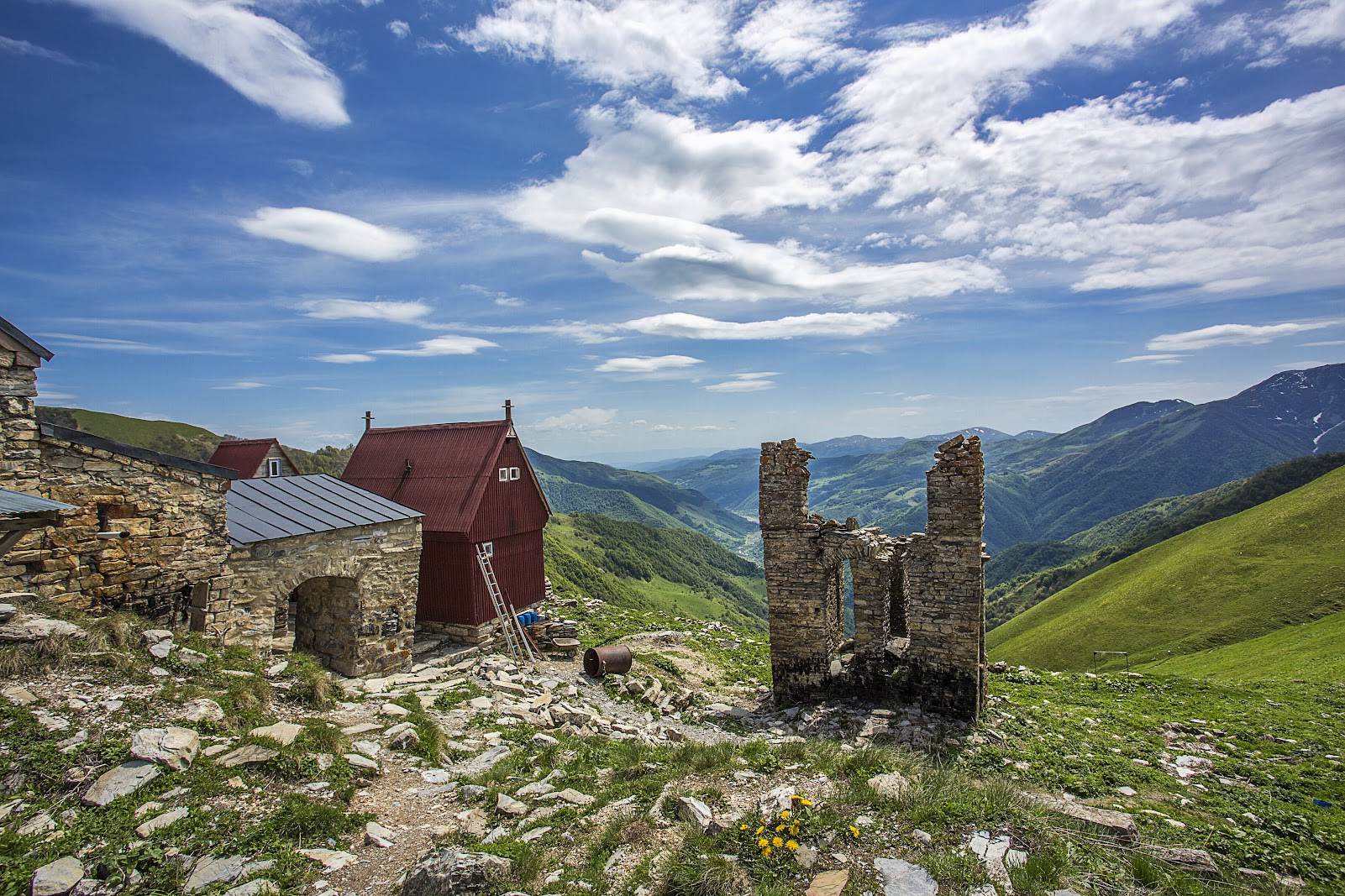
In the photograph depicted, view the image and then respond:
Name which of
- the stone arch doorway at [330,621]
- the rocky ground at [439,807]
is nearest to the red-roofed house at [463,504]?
the stone arch doorway at [330,621]

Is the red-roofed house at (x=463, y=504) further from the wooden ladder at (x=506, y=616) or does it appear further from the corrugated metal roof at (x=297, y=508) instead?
the corrugated metal roof at (x=297, y=508)

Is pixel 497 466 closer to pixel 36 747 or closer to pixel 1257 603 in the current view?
pixel 36 747

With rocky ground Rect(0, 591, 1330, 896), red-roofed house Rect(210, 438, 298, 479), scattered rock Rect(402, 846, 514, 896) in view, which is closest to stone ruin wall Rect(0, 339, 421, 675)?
rocky ground Rect(0, 591, 1330, 896)

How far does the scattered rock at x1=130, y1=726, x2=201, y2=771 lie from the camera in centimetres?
858

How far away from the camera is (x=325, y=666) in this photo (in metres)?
18.5

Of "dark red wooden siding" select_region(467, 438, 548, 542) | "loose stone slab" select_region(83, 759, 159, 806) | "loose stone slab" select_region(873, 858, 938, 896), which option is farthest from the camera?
Answer: "dark red wooden siding" select_region(467, 438, 548, 542)

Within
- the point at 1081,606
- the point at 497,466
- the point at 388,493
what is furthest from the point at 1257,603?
the point at 388,493

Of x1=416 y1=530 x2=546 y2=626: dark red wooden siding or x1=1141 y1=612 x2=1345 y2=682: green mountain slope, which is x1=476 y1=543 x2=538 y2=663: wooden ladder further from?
x1=1141 y1=612 x2=1345 y2=682: green mountain slope

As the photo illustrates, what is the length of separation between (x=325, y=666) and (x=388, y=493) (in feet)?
30.7

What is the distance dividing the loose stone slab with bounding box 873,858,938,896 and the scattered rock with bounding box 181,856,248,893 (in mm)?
7669

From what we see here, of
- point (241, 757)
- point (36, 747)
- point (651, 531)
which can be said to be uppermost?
point (36, 747)

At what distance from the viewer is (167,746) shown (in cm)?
884

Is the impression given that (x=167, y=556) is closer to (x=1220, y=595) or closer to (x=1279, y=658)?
(x=1279, y=658)

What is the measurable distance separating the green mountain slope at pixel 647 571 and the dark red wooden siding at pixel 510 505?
50971 millimetres
